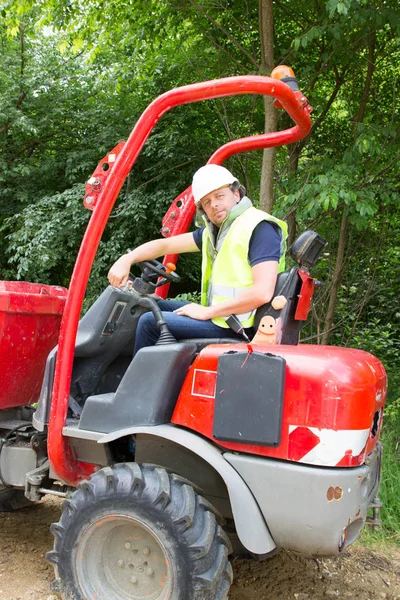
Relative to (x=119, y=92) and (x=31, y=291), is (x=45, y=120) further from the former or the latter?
(x=31, y=291)

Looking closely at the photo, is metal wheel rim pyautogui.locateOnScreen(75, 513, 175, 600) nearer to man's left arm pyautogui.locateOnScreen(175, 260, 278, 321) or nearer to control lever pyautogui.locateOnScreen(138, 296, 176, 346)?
control lever pyautogui.locateOnScreen(138, 296, 176, 346)

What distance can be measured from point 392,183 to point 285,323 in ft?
10.7

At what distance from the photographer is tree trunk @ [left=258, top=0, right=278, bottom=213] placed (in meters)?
5.20

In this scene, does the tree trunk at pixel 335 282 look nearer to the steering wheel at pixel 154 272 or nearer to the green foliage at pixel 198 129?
the green foliage at pixel 198 129

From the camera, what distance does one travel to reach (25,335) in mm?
3098

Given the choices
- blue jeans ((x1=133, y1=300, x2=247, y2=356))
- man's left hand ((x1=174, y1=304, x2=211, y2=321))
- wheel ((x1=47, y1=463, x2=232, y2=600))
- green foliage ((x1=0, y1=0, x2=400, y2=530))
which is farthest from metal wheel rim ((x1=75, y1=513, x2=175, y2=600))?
green foliage ((x1=0, y1=0, x2=400, y2=530))

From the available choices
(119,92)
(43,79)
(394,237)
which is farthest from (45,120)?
(394,237)

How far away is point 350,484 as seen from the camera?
211cm

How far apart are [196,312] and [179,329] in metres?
0.11

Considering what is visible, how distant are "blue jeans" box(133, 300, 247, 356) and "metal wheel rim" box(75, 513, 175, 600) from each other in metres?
0.80

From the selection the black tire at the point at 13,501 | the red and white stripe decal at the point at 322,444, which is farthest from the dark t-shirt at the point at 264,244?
the black tire at the point at 13,501

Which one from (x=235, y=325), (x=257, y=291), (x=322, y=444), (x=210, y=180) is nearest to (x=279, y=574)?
(x=322, y=444)

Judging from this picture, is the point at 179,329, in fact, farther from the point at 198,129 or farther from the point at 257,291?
the point at 198,129

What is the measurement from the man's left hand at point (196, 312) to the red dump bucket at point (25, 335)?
34.1 inches
